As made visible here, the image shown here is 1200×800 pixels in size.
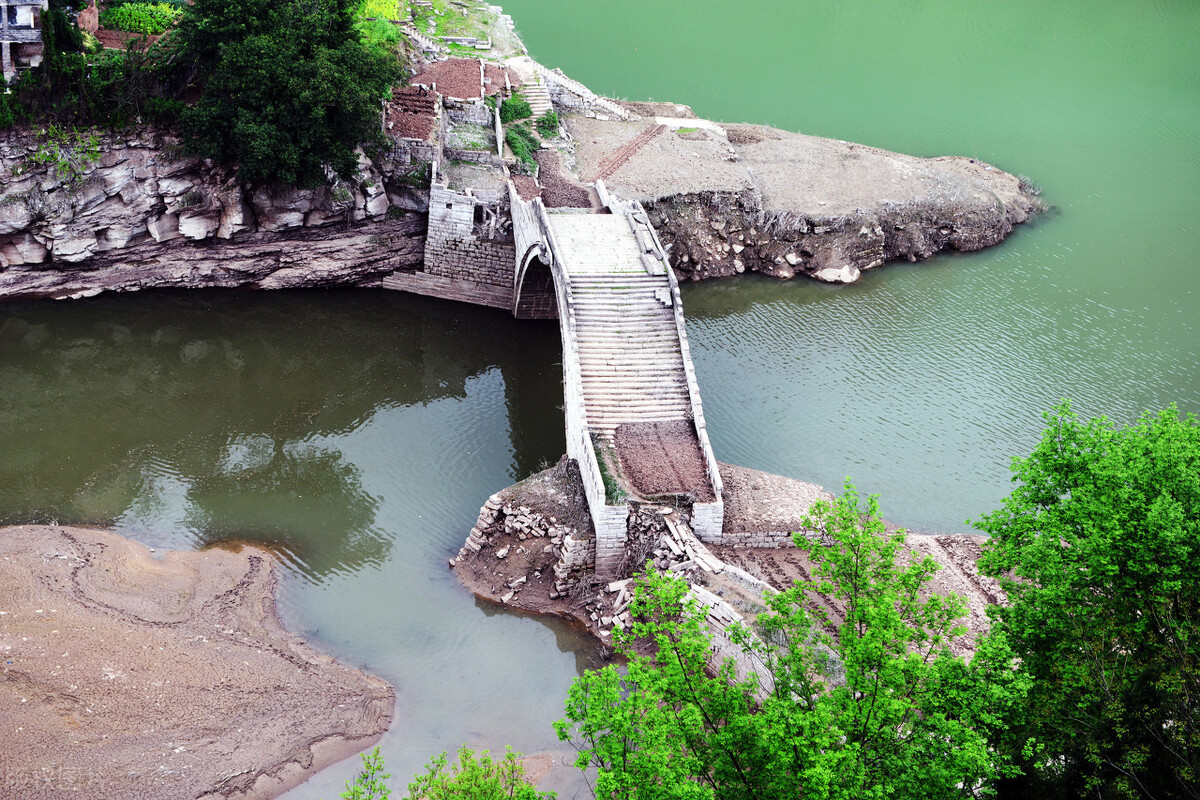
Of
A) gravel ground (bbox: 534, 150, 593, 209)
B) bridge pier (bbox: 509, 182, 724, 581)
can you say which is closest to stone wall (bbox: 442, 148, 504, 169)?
gravel ground (bbox: 534, 150, 593, 209)

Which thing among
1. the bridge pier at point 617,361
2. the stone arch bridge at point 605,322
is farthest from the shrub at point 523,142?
the bridge pier at point 617,361

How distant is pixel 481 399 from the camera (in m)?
37.8

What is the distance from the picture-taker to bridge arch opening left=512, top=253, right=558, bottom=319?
40062 mm

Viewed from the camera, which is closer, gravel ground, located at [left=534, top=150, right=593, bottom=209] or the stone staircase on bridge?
the stone staircase on bridge

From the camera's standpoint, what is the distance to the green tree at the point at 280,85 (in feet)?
124

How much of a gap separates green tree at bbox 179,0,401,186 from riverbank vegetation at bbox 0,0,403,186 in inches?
1.6

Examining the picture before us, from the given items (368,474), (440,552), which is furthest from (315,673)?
(368,474)

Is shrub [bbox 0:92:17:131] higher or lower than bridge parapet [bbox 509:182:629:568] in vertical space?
higher

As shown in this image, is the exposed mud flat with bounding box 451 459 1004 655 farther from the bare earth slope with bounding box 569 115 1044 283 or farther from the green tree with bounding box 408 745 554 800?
the bare earth slope with bounding box 569 115 1044 283

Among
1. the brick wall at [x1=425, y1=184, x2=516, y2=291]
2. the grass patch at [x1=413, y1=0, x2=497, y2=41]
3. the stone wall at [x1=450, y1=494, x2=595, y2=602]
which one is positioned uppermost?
the grass patch at [x1=413, y1=0, x2=497, y2=41]

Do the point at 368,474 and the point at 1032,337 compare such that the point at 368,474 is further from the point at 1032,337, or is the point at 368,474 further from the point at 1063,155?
the point at 1063,155

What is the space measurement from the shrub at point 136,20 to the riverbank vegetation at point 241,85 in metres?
2.25

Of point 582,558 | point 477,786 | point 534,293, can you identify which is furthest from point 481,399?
point 477,786

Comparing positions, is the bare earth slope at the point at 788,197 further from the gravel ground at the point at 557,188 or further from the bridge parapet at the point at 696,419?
the bridge parapet at the point at 696,419
